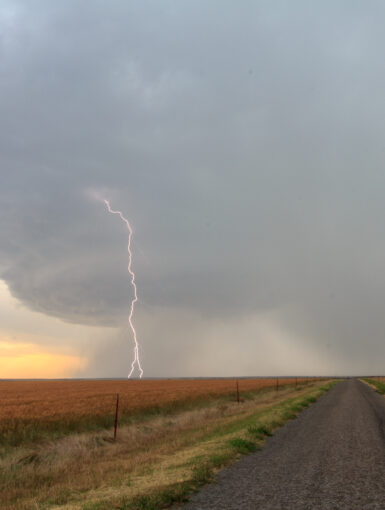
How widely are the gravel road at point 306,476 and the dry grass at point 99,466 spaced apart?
1.18 m

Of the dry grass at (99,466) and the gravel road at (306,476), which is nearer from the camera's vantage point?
the gravel road at (306,476)

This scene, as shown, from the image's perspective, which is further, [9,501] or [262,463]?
[262,463]

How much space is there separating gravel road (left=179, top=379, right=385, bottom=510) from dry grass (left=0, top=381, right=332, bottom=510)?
3.88ft

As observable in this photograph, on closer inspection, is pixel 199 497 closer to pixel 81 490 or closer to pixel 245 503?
pixel 245 503

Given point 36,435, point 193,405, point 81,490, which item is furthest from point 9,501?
point 193,405

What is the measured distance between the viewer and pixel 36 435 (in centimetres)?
1805

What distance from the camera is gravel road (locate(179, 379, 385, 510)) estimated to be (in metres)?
7.18

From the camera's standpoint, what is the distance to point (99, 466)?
39.4ft

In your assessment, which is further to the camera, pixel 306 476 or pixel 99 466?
pixel 99 466

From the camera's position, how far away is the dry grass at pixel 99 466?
8.43 meters

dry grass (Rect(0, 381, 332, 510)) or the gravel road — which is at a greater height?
the gravel road

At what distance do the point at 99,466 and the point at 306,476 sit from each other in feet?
21.4

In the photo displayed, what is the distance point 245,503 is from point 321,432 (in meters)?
10.4

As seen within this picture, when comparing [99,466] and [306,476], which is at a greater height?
[306,476]
